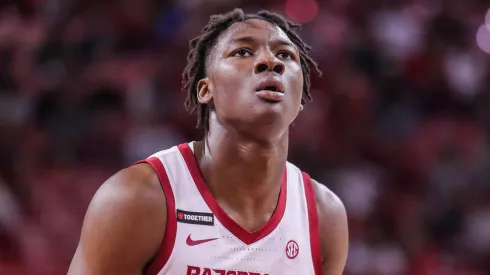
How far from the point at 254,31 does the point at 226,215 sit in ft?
2.51

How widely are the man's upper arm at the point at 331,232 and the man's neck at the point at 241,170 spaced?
0.92ft

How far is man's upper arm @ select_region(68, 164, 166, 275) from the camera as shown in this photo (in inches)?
108

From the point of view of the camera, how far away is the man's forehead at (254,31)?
3148mm

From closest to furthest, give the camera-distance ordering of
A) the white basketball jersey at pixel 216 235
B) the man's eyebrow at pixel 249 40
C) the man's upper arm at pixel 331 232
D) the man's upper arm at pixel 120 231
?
1. the man's upper arm at pixel 120 231
2. the white basketball jersey at pixel 216 235
3. the man's eyebrow at pixel 249 40
4. the man's upper arm at pixel 331 232

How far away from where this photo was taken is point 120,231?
9.05 feet

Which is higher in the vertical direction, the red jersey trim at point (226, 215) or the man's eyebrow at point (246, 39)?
the man's eyebrow at point (246, 39)

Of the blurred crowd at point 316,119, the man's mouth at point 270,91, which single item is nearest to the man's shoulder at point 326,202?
the man's mouth at point 270,91

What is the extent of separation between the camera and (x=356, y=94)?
7418 mm

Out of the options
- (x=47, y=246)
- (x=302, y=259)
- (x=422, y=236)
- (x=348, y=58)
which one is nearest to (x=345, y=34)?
(x=348, y=58)

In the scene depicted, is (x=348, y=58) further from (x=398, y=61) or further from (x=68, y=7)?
(x=68, y=7)

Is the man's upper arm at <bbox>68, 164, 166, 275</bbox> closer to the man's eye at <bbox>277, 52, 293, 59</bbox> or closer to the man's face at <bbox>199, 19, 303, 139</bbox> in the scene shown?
the man's face at <bbox>199, 19, 303, 139</bbox>

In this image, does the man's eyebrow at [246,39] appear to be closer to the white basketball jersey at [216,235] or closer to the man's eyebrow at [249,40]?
the man's eyebrow at [249,40]

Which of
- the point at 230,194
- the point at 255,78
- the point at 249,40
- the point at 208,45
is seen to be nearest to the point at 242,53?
the point at 249,40

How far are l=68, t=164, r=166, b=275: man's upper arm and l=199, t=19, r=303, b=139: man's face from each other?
0.49m
